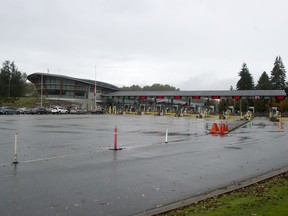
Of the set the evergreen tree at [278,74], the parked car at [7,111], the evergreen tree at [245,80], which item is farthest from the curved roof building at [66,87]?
the evergreen tree at [278,74]

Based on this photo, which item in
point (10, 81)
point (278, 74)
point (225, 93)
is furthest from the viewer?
point (278, 74)

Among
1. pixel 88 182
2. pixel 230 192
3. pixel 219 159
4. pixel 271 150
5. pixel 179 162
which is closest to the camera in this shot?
pixel 230 192

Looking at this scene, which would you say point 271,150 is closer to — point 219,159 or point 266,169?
point 219,159

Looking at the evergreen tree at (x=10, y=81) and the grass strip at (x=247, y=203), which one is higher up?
the evergreen tree at (x=10, y=81)

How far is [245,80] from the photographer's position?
14212 centimetres

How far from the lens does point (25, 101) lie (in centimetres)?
11262

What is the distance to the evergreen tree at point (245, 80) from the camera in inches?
5551

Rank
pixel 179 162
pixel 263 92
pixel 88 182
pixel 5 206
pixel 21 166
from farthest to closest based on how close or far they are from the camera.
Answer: pixel 263 92, pixel 179 162, pixel 21 166, pixel 88 182, pixel 5 206

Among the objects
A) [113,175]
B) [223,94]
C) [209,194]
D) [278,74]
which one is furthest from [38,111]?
[278,74]

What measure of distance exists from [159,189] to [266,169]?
468 cm

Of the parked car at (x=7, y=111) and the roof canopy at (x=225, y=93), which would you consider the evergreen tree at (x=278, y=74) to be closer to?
the roof canopy at (x=225, y=93)

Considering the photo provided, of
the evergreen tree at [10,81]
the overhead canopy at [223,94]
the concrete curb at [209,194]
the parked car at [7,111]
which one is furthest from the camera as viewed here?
the evergreen tree at [10,81]

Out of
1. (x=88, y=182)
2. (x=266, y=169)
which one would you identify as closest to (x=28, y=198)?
(x=88, y=182)

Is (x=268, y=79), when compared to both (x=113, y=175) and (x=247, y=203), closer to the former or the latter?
(x=113, y=175)
